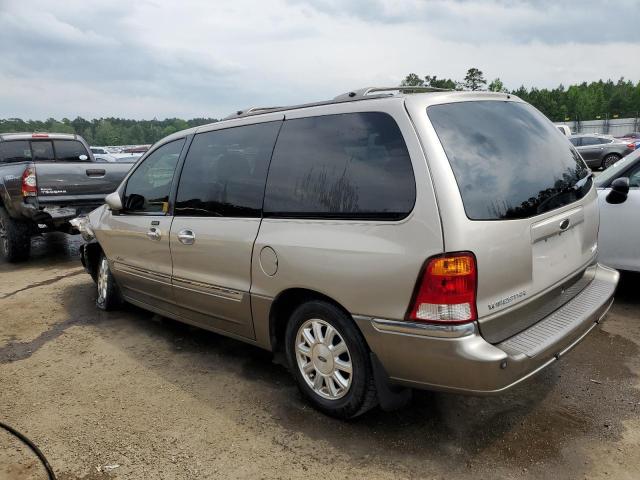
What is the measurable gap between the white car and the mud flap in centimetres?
294

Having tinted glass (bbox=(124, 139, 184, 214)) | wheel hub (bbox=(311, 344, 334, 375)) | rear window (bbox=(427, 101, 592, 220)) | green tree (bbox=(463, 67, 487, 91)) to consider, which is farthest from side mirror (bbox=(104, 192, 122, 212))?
green tree (bbox=(463, 67, 487, 91))

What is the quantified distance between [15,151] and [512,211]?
8993 mm

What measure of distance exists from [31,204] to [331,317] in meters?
5.90

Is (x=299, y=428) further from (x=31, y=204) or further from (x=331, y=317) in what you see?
(x=31, y=204)

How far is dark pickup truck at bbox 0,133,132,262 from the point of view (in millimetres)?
7082

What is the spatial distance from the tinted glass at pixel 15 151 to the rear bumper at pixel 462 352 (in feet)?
27.8

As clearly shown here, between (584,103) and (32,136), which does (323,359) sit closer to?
(32,136)

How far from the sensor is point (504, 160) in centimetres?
269

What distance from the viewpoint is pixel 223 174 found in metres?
3.60

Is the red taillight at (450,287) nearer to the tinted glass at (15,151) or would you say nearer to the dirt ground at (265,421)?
the dirt ground at (265,421)

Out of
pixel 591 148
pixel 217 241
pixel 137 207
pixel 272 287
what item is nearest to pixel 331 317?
pixel 272 287

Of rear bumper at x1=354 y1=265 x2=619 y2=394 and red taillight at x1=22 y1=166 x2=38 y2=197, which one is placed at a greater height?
red taillight at x1=22 y1=166 x2=38 y2=197

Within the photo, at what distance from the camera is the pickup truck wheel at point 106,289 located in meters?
5.13

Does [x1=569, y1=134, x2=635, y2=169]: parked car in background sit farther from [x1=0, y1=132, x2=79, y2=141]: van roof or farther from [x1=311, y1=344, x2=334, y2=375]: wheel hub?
[x1=311, y1=344, x2=334, y2=375]: wheel hub
